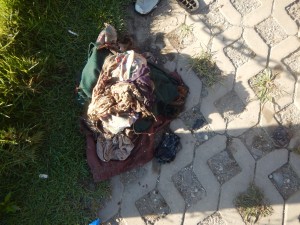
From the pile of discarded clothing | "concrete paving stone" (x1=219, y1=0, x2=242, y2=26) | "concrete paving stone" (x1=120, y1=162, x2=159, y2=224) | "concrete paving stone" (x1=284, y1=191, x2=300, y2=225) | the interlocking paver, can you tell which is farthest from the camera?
"concrete paving stone" (x1=219, y1=0, x2=242, y2=26)

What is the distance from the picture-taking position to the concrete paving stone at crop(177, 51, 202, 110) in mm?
3791

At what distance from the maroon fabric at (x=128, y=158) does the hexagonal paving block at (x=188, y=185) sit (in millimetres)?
348

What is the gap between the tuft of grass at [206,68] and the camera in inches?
149

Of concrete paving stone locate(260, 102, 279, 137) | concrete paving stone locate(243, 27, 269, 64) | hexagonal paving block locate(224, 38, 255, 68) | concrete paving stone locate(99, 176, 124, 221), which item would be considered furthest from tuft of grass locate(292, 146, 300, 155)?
concrete paving stone locate(99, 176, 124, 221)

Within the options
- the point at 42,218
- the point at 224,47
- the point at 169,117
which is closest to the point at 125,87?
the point at 169,117

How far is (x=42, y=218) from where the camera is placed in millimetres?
3719

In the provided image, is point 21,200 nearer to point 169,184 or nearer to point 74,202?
point 74,202

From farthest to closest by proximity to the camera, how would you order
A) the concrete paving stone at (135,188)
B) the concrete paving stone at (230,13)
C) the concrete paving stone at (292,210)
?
the concrete paving stone at (230,13), the concrete paving stone at (135,188), the concrete paving stone at (292,210)

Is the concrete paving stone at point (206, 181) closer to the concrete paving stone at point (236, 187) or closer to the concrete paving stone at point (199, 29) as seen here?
the concrete paving stone at point (236, 187)

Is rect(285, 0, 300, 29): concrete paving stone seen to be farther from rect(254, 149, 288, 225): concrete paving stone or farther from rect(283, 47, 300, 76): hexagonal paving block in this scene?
rect(254, 149, 288, 225): concrete paving stone

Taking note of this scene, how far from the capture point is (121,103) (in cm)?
326

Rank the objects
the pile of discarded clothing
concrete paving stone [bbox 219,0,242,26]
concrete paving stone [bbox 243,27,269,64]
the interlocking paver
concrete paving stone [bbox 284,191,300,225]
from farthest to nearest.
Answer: concrete paving stone [bbox 219,0,242,26], concrete paving stone [bbox 243,27,269,64], the interlocking paver, concrete paving stone [bbox 284,191,300,225], the pile of discarded clothing

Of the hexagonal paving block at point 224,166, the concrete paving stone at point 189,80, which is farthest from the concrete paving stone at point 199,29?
the hexagonal paving block at point 224,166

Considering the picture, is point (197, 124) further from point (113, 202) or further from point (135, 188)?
point (113, 202)
